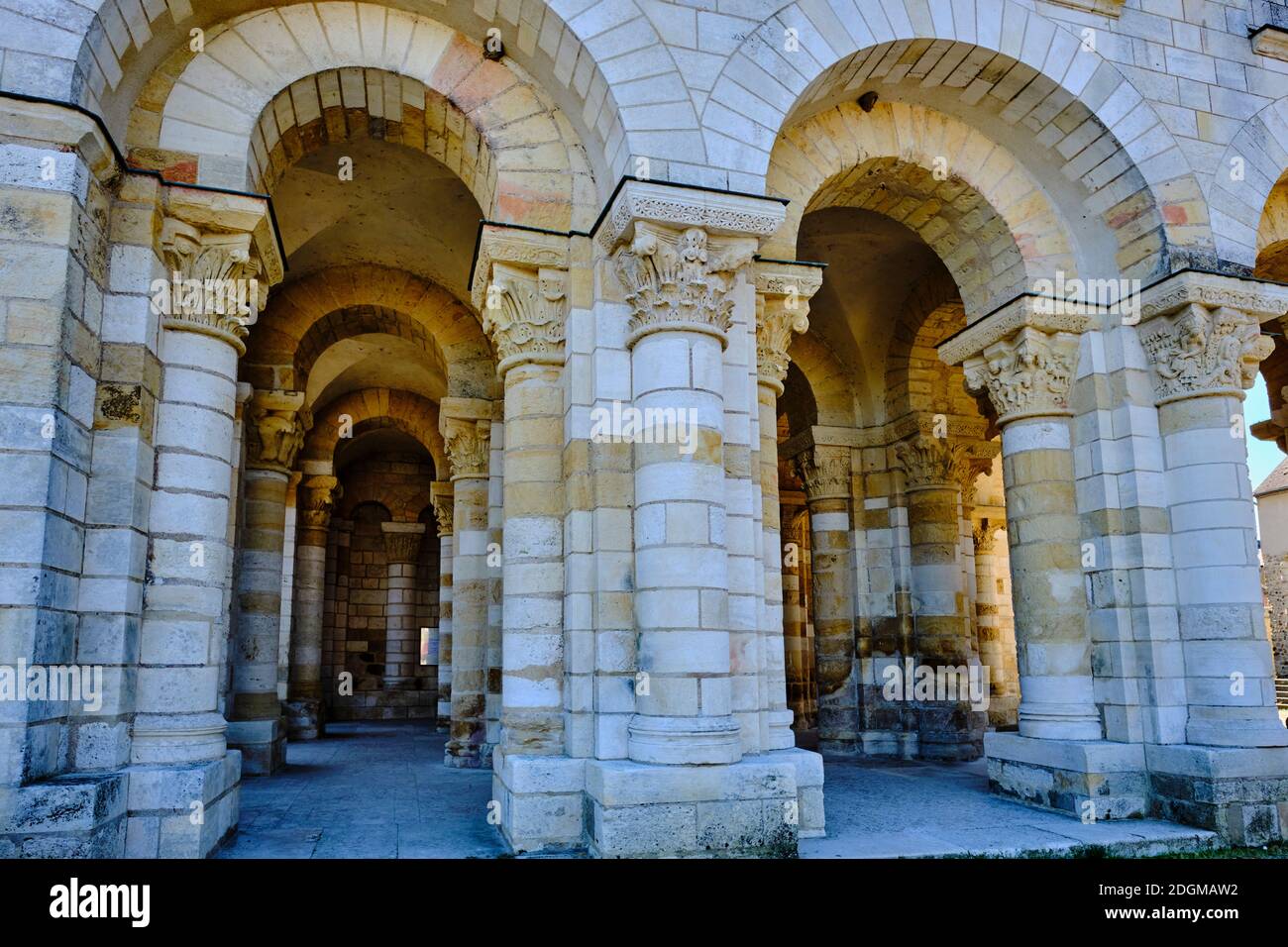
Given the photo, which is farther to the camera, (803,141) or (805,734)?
(805,734)

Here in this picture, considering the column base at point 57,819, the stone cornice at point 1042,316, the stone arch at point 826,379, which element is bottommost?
the column base at point 57,819

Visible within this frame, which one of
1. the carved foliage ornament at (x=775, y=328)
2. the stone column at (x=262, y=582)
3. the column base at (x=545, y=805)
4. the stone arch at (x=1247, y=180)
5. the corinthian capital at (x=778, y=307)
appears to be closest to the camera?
the column base at (x=545, y=805)

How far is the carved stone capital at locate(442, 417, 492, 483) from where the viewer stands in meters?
9.92

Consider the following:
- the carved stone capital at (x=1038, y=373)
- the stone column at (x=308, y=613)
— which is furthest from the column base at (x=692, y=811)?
the stone column at (x=308, y=613)

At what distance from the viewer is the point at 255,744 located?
8.56 meters

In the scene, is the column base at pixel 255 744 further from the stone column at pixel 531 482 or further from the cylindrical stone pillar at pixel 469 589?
the stone column at pixel 531 482

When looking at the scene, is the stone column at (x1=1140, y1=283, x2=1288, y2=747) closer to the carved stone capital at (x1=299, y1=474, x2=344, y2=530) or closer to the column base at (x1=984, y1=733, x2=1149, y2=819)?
the column base at (x1=984, y1=733, x2=1149, y2=819)

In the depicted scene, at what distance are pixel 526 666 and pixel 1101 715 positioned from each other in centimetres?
437

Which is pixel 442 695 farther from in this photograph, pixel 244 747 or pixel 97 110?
pixel 97 110

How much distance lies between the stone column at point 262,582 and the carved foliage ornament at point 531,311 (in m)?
4.28

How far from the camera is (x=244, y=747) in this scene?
8.54 metres

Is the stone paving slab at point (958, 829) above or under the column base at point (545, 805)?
under

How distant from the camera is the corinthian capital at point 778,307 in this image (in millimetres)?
6504
